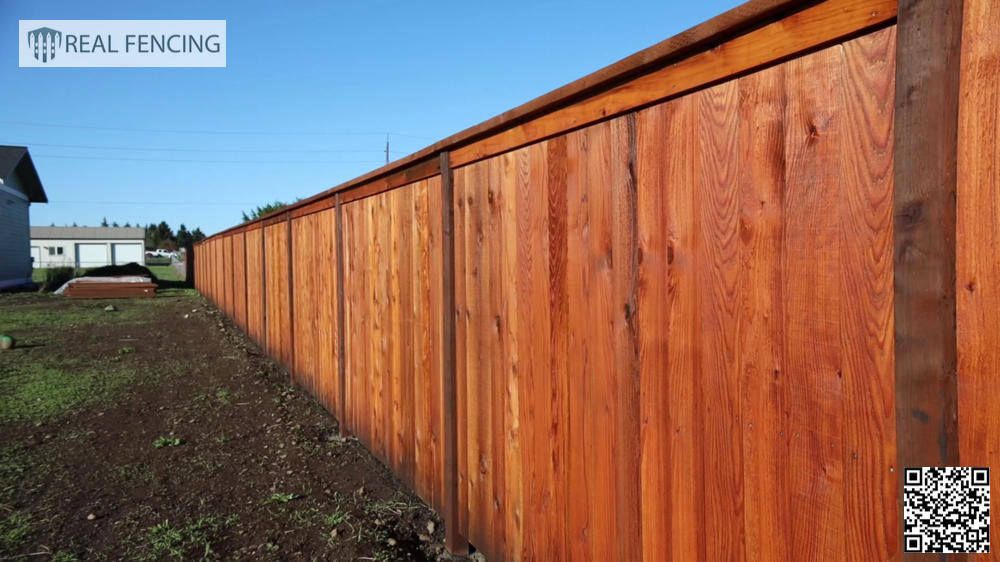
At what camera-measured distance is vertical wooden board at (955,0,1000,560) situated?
1.00 metres

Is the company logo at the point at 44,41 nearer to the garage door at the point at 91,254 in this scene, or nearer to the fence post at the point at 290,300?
the fence post at the point at 290,300

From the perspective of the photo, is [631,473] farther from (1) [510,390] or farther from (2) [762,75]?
(2) [762,75]

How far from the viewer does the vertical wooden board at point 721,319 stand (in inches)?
58.1

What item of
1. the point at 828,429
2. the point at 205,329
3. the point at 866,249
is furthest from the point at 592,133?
the point at 205,329

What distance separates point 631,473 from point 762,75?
117 centimetres

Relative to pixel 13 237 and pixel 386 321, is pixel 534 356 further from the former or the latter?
pixel 13 237

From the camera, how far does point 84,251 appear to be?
56.0 meters

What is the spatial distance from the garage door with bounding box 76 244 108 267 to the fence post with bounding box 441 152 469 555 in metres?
64.4

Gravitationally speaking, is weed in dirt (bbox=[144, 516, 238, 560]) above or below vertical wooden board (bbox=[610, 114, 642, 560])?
below

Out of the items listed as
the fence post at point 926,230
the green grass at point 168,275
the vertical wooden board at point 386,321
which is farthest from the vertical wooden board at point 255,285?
the green grass at point 168,275

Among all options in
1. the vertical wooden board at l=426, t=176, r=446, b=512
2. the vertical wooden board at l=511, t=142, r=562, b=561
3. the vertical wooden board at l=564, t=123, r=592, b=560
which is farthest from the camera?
the vertical wooden board at l=426, t=176, r=446, b=512

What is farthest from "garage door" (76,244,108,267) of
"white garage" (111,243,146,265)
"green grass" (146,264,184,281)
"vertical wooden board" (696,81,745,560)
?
"vertical wooden board" (696,81,745,560)

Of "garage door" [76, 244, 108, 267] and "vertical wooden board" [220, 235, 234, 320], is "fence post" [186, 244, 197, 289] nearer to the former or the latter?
"vertical wooden board" [220, 235, 234, 320]

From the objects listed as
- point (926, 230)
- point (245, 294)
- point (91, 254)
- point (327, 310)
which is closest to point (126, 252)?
point (91, 254)
